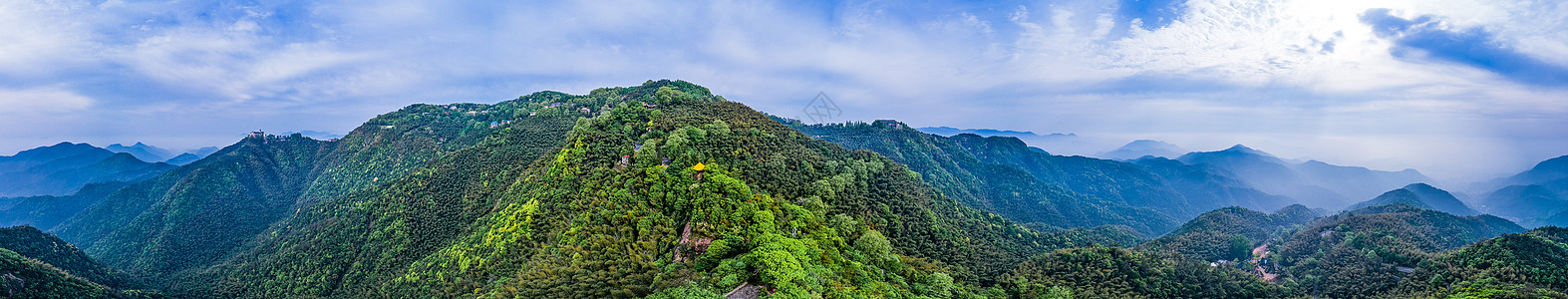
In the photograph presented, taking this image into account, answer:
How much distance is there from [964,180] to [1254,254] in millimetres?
68157

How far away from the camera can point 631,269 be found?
38188 millimetres

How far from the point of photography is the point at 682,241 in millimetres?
42500

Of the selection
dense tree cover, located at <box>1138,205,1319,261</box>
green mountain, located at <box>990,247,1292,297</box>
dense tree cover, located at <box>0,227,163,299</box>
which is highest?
dense tree cover, located at <box>0,227,163,299</box>

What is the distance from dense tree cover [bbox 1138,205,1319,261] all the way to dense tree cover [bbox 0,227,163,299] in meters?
129

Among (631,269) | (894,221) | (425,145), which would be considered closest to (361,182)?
(425,145)

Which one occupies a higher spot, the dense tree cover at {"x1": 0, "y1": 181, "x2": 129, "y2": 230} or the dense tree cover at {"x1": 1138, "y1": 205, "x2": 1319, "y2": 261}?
the dense tree cover at {"x1": 0, "y1": 181, "x2": 129, "y2": 230}

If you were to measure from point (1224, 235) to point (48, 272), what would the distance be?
563 feet

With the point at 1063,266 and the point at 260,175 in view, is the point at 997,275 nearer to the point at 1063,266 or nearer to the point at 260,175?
the point at 1063,266

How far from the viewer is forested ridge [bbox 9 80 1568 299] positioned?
Answer: 1619 inches

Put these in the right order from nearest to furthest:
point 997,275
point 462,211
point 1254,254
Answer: point 997,275, point 462,211, point 1254,254

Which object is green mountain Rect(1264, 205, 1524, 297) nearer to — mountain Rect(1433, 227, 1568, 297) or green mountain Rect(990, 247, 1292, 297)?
mountain Rect(1433, 227, 1568, 297)

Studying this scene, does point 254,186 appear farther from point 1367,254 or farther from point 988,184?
point 1367,254

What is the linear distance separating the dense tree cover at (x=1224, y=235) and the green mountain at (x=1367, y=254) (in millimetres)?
5376

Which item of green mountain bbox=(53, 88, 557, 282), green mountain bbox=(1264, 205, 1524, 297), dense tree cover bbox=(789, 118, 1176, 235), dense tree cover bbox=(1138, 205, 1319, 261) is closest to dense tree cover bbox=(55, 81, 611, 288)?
green mountain bbox=(53, 88, 557, 282)
